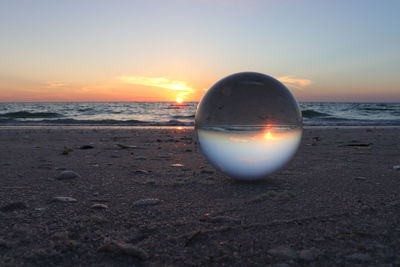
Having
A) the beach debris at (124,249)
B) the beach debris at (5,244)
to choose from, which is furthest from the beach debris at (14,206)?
the beach debris at (124,249)

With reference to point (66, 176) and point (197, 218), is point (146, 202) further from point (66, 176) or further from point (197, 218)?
point (66, 176)

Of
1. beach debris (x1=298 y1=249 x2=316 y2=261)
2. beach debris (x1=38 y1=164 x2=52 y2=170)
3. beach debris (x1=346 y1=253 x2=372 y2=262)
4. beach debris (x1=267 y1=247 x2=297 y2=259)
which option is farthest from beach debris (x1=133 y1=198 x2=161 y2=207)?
beach debris (x1=38 y1=164 x2=52 y2=170)

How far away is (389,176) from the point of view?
291 centimetres

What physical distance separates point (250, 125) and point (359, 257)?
1255 millimetres

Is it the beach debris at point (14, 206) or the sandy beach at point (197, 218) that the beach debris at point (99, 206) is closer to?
the sandy beach at point (197, 218)

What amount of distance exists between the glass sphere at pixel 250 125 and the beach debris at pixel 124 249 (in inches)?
47.5

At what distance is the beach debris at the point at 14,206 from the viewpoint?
1.94 meters

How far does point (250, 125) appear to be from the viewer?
2354mm

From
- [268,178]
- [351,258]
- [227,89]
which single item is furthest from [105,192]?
[351,258]

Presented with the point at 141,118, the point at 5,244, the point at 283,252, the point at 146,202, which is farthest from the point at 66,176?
the point at 141,118

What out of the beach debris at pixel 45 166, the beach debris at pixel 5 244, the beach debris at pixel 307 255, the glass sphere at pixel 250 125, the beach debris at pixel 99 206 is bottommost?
the beach debris at pixel 5 244

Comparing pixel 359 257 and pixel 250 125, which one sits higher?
pixel 250 125

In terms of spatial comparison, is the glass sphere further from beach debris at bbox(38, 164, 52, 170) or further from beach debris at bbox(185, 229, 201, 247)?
beach debris at bbox(38, 164, 52, 170)

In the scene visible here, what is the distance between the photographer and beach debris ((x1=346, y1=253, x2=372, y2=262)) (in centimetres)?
128
